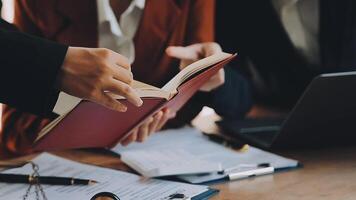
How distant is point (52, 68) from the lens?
0.76 meters

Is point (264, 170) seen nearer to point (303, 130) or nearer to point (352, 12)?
point (303, 130)

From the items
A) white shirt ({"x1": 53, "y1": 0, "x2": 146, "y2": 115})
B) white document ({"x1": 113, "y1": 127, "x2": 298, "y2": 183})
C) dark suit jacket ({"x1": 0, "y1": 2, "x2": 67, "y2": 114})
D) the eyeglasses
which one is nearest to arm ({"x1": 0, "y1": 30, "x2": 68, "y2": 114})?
dark suit jacket ({"x1": 0, "y1": 2, "x2": 67, "y2": 114})

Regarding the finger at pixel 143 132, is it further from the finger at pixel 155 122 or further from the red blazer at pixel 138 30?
the red blazer at pixel 138 30

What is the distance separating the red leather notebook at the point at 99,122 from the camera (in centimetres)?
89

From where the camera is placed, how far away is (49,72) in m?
0.76

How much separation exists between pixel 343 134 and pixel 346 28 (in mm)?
493

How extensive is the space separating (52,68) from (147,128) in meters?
0.38

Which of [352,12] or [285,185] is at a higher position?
[352,12]

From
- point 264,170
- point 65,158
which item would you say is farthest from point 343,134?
point 65,158

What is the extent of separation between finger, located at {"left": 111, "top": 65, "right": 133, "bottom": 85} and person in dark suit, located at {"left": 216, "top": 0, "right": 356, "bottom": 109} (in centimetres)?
84

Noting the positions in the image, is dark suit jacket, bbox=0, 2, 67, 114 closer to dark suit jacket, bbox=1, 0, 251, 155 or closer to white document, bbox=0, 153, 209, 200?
white document, bbox=0, 153, 209, 200

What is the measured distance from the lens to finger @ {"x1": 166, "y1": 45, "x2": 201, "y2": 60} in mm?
1145

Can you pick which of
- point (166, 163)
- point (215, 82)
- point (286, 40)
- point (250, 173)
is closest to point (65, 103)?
point (166, 163)

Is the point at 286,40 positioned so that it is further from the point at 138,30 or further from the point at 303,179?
the point at 303,179
